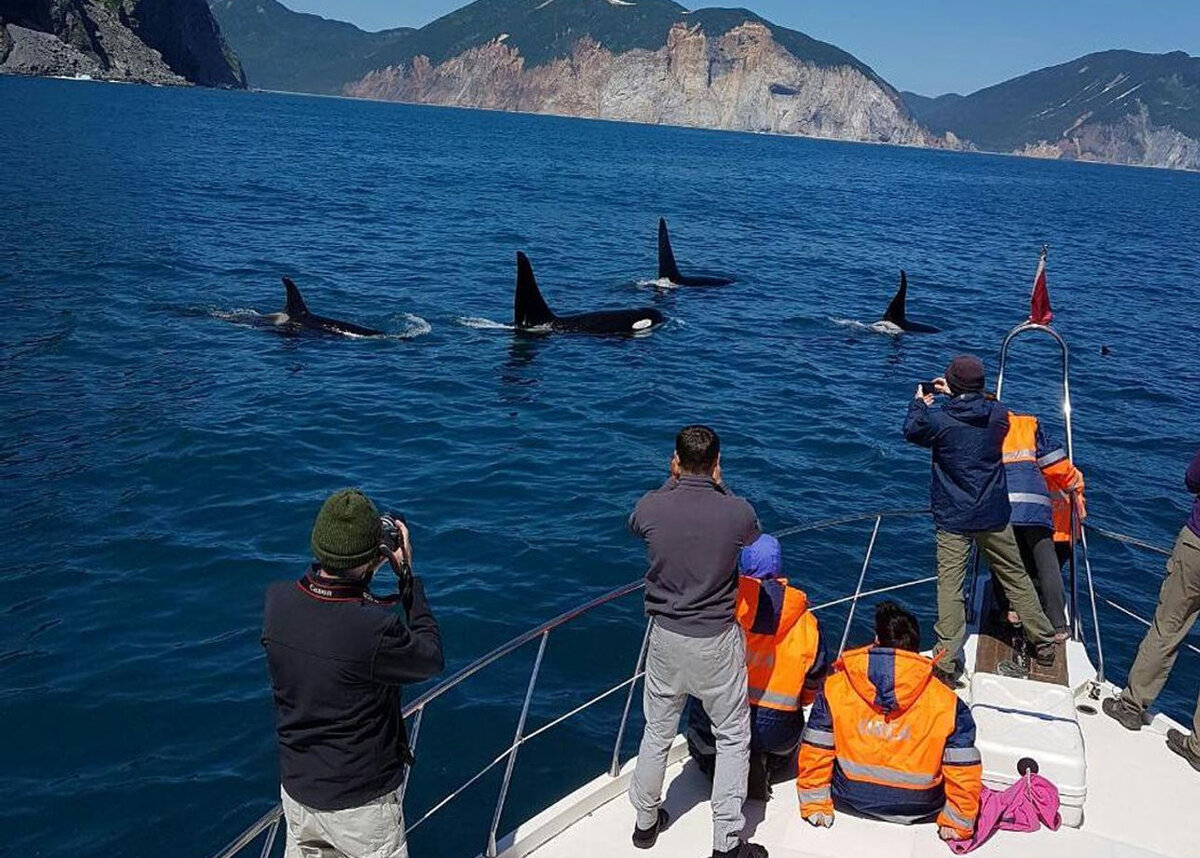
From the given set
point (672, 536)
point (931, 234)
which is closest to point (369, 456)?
point (672, 536)

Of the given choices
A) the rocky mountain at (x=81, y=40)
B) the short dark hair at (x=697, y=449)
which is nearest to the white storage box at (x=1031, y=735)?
the short dark hair at (x=697, y=449)

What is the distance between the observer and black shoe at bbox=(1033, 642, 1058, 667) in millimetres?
8141

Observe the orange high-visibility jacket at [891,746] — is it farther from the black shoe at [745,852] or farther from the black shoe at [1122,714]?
the black shoe at [1122,714]

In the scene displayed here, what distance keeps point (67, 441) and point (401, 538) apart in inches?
540

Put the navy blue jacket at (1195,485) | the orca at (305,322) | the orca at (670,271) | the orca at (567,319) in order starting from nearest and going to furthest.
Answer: the navy blue jacket at (1195,485)
the orca at (305,322)
the orca at (567,319)
the orca at (670,271)

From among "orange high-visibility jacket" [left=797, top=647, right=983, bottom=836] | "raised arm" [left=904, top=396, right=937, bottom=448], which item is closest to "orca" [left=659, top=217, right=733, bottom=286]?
"raised arm" [left=904, top=396, right=937, bottom=448]

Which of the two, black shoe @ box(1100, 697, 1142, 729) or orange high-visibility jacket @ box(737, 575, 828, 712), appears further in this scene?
black shoe @ box(1100, 697, 1142, 729)

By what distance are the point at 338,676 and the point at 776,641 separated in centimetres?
305

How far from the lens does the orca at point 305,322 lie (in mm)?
25062

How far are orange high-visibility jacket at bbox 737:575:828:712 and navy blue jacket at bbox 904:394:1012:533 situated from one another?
2025mm

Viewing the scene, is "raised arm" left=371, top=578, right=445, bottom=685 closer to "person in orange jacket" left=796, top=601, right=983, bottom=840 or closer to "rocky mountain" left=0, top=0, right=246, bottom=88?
"person in orange jacket" left=796, top=601, right=983, bottom=840

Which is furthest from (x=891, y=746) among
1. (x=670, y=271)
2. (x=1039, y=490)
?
(x=670, y=271)

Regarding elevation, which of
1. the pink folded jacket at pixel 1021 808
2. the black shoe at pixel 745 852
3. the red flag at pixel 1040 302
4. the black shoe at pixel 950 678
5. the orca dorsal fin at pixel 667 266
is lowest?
the orca dorsal fin at pixel 667 266

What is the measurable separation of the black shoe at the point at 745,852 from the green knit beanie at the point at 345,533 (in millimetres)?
2990
